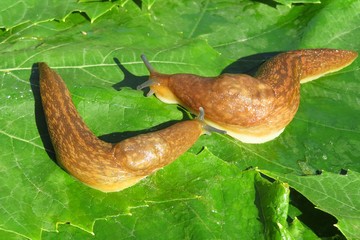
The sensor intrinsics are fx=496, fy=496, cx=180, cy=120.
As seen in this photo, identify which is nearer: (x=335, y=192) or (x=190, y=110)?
(x=335, y=192)

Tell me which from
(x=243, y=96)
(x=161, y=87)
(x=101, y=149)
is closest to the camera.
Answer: (x=101, y=149)

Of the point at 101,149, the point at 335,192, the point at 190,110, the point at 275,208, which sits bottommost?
the point at 335,192

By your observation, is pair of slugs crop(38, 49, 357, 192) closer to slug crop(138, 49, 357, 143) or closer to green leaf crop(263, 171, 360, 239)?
slug crop(138, 49, 357, 143)

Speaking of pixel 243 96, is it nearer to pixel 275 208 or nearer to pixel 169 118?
pixel 169 118

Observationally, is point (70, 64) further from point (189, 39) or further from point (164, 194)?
point (164, 194)

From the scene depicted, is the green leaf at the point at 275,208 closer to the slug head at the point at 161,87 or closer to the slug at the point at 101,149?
the slug at the point at 101,149

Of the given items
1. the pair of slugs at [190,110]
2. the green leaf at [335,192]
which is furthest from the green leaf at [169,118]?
the pair of slugs at [190,110]

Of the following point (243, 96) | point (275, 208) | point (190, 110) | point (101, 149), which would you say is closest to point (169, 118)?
point (190, 110)
